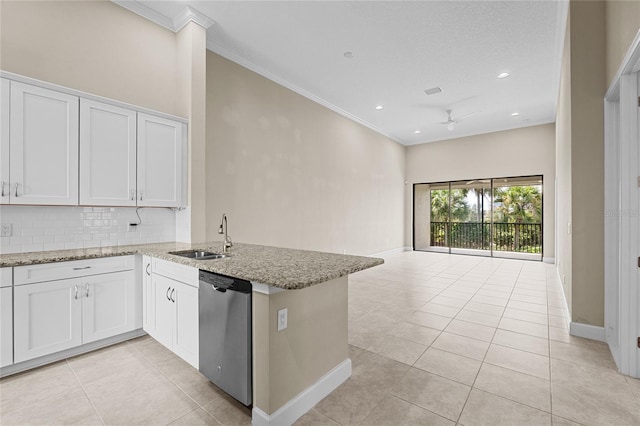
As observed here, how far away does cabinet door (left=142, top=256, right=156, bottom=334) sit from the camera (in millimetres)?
2733

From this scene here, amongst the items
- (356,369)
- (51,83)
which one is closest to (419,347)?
(356,369)

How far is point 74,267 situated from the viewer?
8.33 feet

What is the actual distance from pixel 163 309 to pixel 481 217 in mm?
8681

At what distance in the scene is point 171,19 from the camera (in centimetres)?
357

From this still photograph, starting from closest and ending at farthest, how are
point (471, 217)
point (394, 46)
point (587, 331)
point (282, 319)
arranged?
point (282, 319)
point (587, 331)
point (394, 46)
point (471, 217)

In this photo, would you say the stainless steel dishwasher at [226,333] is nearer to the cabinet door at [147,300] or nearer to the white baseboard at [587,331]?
the cabinet door at [147,300]

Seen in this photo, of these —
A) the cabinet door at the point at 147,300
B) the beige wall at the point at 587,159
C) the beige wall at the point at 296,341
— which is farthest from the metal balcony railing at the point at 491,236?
the cabinet door at the point at 147,300

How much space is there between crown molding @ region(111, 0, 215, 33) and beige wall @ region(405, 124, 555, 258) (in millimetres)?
7615

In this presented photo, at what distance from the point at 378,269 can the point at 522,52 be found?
456cm

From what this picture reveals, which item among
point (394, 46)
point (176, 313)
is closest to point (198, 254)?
point (176, 313)

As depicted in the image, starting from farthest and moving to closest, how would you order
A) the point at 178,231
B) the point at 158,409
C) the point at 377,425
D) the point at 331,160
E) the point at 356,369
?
the point at 331,160 → the point at 178,231 → the point at 356,369 → the point at 158,409 → the point at 377,425

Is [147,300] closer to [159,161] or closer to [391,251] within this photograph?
[159,161]

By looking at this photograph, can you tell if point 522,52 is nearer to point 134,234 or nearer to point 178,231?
point 178,231

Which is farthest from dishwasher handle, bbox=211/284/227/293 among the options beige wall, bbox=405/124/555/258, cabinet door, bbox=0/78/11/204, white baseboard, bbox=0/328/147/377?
beige wall, bbox=405/124/555/258
